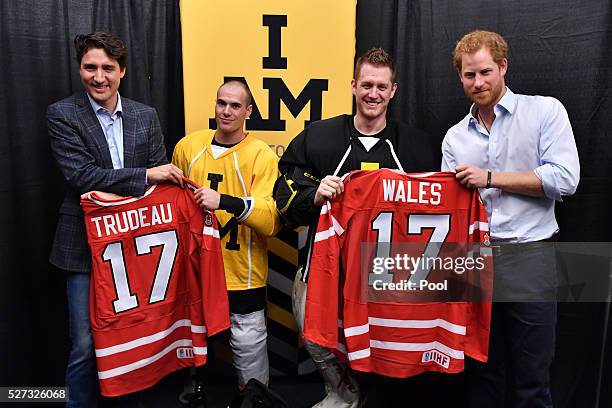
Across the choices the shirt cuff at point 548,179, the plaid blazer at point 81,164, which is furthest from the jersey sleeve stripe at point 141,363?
the shirt cuff at point 548,179

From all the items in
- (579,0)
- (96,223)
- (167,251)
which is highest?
(579,0)

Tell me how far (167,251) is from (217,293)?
22 cm

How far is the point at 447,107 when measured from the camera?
7.13ft

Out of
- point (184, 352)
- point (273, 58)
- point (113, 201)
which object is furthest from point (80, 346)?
point (273, 58)

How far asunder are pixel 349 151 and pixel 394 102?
2.07 feet

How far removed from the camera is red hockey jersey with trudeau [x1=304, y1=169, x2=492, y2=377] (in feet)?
5.25

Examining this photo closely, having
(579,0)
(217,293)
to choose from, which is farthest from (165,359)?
(579,0)

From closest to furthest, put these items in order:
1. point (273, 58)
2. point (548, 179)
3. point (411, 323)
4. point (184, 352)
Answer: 1. point (548, 179)
2. point (411, 323)
3. point (184, 352)
4. point (273, 58)

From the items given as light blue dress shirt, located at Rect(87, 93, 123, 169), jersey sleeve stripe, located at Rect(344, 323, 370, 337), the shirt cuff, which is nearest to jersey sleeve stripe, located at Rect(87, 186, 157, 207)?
light blue dress shirt, located at Rect(87, 93, 123, 169)

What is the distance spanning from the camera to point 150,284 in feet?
5.56

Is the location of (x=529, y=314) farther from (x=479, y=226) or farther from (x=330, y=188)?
(x=330, y=188)

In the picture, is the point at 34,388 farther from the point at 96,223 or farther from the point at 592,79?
the point at 592,79

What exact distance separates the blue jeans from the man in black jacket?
71 cm

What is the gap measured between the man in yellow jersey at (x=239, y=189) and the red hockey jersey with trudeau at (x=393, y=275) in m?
0.34
